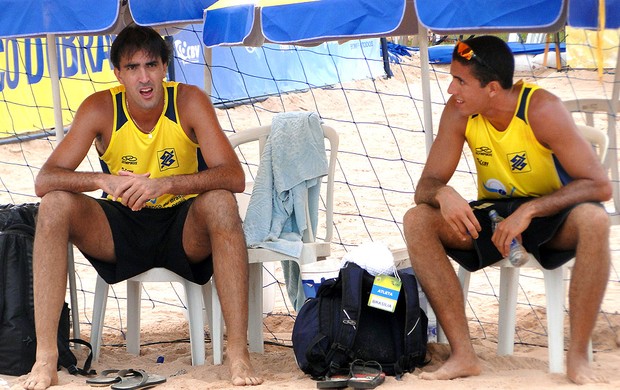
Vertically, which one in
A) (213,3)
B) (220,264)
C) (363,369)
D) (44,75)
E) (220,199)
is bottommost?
(363,369)

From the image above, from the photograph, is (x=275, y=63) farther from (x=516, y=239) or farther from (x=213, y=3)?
(x=516, y=239)

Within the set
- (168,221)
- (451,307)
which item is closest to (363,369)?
(451,307)

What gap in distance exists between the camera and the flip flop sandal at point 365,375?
336 cm

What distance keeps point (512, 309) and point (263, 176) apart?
124 centimetres

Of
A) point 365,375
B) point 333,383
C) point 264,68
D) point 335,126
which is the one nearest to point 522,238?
point 365,375

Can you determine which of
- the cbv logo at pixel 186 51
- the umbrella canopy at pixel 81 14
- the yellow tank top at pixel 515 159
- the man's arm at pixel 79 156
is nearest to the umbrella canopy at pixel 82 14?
the umbrella canopy at pixel 81 14

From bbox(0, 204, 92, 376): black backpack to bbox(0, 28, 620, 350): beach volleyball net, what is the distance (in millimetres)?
966

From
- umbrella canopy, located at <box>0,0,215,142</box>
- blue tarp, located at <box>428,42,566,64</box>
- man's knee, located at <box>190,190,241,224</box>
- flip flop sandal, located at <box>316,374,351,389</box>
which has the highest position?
blue tarp, located at <box>428,42,566,64</box>

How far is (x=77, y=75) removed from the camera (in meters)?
9.88

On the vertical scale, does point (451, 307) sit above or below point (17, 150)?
below

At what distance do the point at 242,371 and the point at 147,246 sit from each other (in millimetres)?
675

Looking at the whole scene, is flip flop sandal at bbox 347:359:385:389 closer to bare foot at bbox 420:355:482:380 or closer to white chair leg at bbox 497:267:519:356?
bare foot at bbox 420:355:482:380

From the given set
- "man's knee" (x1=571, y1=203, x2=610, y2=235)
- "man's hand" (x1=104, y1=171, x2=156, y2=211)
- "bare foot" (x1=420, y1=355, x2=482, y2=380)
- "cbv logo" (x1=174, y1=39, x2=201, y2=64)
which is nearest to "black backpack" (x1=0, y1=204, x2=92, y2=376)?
"man's hand" (x1=104, y1=171, x2=156, y2=211)

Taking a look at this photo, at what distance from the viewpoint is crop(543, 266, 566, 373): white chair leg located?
348 centimetres
